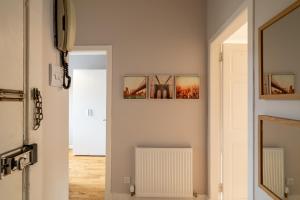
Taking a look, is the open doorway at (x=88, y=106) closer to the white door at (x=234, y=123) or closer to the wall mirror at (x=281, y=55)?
the white door at (x=234, y=123)

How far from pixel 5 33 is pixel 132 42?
235cm

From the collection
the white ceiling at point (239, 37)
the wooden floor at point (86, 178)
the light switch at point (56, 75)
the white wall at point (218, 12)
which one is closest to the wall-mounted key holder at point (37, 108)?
the light switch at point (56, 75)

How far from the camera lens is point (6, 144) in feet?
2.94

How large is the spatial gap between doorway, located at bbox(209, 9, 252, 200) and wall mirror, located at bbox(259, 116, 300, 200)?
150 centimetres

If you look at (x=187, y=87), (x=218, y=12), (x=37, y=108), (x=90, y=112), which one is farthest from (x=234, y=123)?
(x=90, y=112)

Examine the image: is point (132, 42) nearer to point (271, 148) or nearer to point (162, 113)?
point (162, 113)

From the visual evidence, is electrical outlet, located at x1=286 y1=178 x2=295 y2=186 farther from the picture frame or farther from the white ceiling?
the white ceiling

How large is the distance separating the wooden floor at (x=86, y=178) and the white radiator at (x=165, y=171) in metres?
0.74

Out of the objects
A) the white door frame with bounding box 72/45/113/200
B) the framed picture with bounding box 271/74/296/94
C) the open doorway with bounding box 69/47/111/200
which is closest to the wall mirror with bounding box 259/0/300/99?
the framed picture with bounding box 271/74/296/94

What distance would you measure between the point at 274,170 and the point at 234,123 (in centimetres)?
168

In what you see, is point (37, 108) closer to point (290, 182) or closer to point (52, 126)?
point (52, 126)

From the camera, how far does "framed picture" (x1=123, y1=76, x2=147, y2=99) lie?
10.2 ft

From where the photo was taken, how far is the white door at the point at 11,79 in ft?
2.86

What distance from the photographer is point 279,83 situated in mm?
1246
